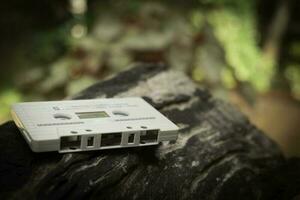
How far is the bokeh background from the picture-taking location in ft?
9.44

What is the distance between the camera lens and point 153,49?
2.86 meters

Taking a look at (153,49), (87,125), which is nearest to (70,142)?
(87,125)

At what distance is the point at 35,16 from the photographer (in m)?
3.65

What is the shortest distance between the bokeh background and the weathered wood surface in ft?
3.35

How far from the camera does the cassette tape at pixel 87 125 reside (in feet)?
3.33

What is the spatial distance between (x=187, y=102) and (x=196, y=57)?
4.81 ft

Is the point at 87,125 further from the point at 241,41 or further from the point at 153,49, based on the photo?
the point at 241,41

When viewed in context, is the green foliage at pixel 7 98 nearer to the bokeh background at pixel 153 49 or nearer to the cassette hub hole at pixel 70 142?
the bokeh background at pixel 153 49

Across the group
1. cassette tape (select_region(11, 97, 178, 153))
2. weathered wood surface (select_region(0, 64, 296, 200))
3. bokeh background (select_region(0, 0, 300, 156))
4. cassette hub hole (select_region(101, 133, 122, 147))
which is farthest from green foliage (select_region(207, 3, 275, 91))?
cassette hub hole (select_region(101, 133, 122, 147))

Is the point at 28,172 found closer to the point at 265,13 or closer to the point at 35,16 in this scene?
the point at 35,16

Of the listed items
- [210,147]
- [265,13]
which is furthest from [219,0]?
[210,147]

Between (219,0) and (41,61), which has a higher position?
(219,0)

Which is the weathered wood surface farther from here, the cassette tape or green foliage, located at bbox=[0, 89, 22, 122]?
green foliage, located at bbox=[0, 89, 22, 122]

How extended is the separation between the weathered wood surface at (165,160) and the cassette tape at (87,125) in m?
0.05
